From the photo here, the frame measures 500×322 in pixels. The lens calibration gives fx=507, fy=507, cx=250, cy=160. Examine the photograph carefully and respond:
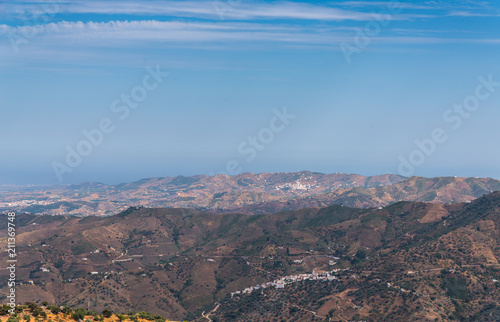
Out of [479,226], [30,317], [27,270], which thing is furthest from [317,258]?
[30,317]

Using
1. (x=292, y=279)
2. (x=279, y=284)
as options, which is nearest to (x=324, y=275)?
(x=292, y=279)

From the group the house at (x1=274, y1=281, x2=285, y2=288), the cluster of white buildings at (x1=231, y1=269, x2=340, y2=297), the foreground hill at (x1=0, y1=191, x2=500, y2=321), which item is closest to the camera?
the foreground hill at (x1=0, y1=191, x2=500, y2=321)

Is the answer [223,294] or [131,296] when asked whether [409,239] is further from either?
[131,296]

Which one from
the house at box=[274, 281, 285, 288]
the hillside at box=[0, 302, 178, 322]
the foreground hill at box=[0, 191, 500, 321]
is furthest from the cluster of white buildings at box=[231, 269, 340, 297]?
the hillside at box=[0, 302, 178, 322]

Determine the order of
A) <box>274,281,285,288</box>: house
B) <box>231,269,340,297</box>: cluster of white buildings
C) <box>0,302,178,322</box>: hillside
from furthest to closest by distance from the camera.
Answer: <box>231,269,340,297</box>: cluster of white buildings
<box>274,281,285,288</box>: house
<box>0,302,178,322</box>: hillside

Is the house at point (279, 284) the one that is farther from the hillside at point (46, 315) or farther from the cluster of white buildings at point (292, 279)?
the hillside at point (46, 315)

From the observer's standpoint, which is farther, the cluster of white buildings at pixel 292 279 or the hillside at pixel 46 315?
the cluster of white buildings at pixel 292 279

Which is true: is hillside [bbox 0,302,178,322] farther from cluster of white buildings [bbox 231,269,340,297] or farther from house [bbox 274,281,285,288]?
cluster of white buildings [bbox 231,269,340,297]

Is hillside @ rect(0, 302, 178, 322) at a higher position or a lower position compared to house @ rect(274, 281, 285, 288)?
higher

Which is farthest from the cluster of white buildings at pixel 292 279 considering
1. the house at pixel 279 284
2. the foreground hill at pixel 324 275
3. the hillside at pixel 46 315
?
the hillside at pixel 46 315

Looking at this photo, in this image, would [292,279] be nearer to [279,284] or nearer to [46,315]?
[279,284]
